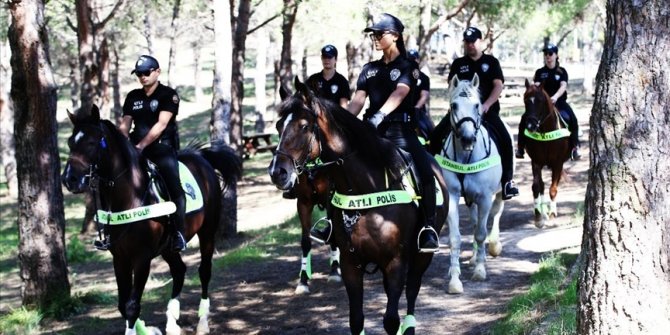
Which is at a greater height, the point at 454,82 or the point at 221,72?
the point at 221,72

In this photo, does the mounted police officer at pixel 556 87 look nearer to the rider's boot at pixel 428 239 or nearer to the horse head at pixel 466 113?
the horse head at pixel 466 113

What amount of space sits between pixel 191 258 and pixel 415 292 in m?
9.87

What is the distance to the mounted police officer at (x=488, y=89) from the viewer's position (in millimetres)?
11031

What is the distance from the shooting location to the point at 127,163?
8430 millimetres

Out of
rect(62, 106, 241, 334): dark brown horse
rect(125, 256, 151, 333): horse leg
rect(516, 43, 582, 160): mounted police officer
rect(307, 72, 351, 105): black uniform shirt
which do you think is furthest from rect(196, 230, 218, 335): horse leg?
rect(516, 43, 582, 160): mounted police officer

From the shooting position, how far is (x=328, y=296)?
10.6 m

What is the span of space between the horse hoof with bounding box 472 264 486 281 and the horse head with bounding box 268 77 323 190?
16.6 feet

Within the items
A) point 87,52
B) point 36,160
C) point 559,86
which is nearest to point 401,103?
point 36,160

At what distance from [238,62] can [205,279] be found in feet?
45.0

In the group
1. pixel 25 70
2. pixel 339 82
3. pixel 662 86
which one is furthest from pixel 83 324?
A: pixel 662 86

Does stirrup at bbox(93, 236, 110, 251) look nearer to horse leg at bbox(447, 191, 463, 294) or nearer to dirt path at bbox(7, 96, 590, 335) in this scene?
dirt path at bbox(7, 96, 590, 335)

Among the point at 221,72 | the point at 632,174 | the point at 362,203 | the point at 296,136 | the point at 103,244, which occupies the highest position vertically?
the point at 221,72

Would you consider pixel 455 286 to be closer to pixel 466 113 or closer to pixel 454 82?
pixel 466 113

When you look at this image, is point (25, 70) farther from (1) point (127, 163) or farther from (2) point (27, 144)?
(1) point (127, 163)
